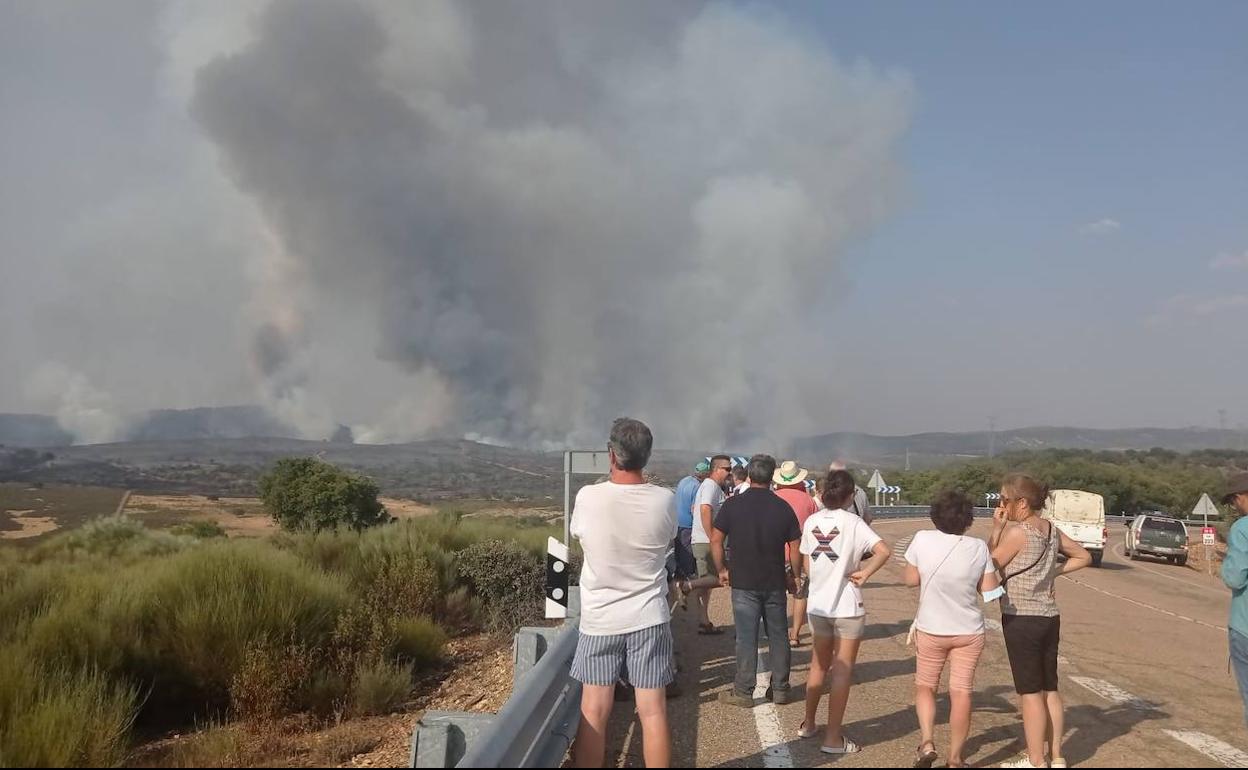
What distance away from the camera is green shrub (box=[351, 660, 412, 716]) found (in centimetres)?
629

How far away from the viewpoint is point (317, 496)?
23906 millimetres

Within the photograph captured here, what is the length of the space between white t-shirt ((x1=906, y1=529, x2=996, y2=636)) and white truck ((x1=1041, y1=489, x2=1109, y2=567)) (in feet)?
70.0

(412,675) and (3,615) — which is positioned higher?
(3,615)

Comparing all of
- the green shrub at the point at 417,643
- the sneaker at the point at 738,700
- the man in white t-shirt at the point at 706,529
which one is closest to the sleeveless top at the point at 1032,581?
the sneaker at the point at 738,700

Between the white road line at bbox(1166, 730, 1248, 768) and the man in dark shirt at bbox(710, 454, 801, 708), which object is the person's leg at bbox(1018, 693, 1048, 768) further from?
the man in dark shirt at bbox(710, 454, 801, 708)

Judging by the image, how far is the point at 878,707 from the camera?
605cm

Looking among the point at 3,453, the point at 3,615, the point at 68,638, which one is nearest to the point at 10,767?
the point at 68,638

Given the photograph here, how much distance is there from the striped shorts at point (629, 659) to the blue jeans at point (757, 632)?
203 centimetres

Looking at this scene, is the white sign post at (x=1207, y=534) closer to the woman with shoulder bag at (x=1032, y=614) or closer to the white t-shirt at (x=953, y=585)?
the woman with shoulder bag at (x=1032, y=614)

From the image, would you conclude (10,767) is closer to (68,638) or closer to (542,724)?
(68,638)

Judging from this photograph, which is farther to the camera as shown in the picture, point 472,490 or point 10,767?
point 472,490

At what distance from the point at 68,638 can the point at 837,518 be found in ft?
18.1

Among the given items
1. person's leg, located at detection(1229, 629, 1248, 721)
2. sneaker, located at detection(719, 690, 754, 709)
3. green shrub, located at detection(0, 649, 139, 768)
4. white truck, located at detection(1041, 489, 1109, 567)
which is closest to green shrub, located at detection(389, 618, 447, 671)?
green shrub, located at detection(0, 649, 139, 768)

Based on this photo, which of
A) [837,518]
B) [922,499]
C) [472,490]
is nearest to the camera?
[837,518]
